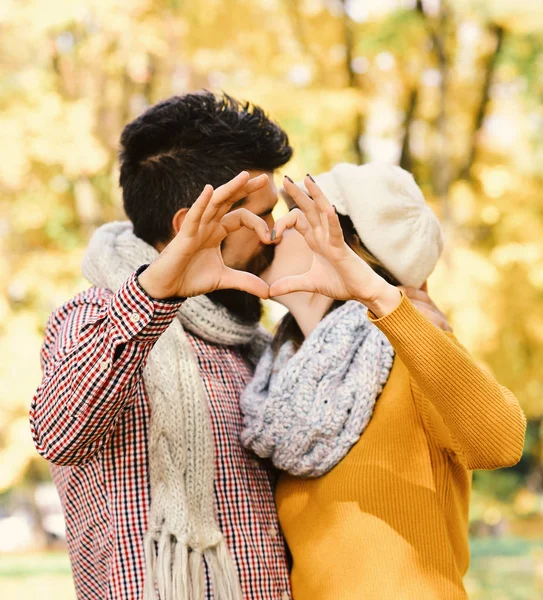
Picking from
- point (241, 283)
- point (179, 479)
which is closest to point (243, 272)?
point (241, 283)

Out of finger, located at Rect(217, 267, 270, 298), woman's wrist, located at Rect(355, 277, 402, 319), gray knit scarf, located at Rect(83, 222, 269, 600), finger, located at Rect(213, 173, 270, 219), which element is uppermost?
finger, located at Rect(213, 173, 270, 219)

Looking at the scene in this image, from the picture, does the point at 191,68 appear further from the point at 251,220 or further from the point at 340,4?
the point at 251,220

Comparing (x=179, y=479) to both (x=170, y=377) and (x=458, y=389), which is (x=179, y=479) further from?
(x=458, y=389)

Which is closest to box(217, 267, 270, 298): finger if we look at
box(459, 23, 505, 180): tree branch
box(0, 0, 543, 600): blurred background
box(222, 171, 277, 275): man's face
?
box(222, 171, 277, 275): man's face

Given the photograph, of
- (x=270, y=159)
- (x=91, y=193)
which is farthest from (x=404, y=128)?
Answer: (x=270, y=159)

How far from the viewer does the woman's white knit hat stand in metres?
1.77

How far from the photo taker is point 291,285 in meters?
1.37

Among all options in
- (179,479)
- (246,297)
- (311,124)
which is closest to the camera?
(179,479)

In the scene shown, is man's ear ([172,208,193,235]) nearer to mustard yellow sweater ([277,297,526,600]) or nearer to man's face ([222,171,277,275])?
man's face ([222,171,277,275])

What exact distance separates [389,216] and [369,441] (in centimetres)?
52

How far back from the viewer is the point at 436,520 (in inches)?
62.9

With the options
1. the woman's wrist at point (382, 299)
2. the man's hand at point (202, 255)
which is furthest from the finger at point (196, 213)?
the woman's wrist at point (382, 299)

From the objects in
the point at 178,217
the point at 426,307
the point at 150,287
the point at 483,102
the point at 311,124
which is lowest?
the point at 483,102

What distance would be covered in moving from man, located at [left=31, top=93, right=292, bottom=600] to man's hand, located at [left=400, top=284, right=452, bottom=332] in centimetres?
36
